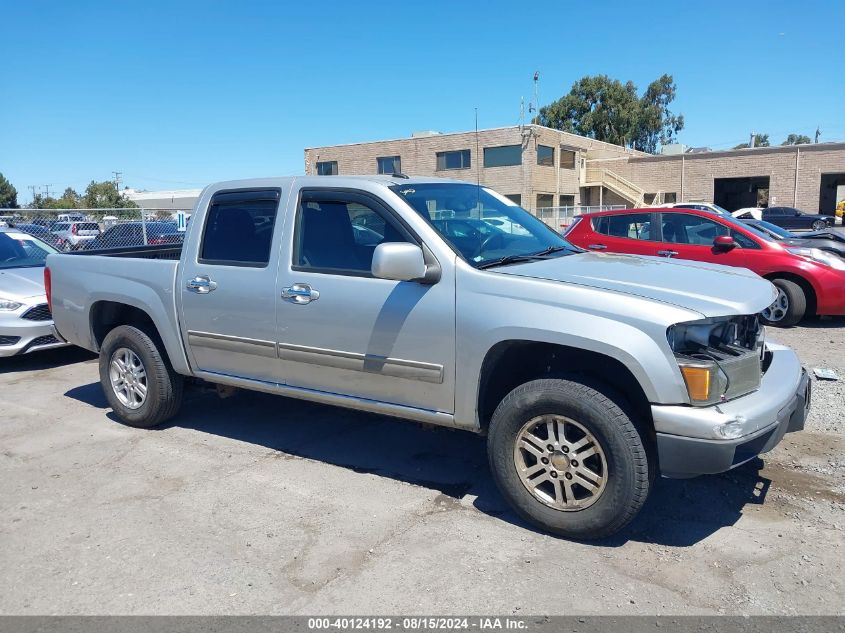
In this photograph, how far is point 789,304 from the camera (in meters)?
8.76

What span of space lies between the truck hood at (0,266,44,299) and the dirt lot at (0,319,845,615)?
2.72 m

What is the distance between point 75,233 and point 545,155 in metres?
28.8

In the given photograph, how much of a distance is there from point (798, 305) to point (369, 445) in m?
6.49

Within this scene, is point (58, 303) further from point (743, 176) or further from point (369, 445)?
point (743, 176)

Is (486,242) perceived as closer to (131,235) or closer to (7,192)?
(131,235)

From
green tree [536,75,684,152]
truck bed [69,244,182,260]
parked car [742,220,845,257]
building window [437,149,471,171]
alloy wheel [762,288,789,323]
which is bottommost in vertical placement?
alloy wheel [762,288,789,323]

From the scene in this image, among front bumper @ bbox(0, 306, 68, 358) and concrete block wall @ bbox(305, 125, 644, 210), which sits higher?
concrete block wall @ bbox(305, 125, 644, 210)

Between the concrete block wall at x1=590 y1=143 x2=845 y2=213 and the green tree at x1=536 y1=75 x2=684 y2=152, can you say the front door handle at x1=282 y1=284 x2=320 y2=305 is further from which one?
the green tree at x1=536 y1=75 x2=684 y2=152

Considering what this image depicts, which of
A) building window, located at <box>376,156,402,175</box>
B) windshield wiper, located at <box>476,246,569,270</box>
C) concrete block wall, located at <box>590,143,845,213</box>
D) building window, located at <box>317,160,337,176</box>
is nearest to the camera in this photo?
windshield wiper, located at <box>476,246,569,270</box>

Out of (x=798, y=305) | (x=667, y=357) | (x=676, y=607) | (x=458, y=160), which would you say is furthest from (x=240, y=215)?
(x=458, y=160)

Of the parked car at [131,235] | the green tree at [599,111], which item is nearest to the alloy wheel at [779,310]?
the parked car at [131,235]

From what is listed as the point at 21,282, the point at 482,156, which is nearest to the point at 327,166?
the point at 482,156

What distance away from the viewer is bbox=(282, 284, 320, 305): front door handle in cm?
429

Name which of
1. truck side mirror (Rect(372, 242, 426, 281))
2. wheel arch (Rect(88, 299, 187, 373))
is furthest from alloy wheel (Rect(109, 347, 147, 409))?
truck side mirror (Rect(372, 242, 426, 281))
